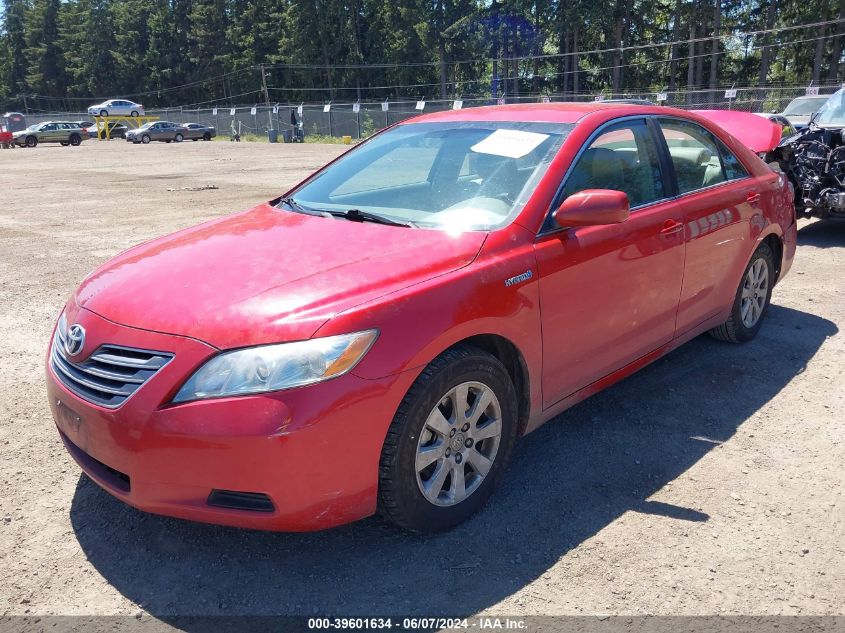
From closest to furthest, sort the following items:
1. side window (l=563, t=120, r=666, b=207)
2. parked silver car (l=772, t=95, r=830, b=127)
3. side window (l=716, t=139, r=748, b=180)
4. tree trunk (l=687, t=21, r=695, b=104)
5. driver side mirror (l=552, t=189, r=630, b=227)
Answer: driver side mirror (l=552, t=189, r=630, b=227) → side window (l=563, t=120, r=666, b=207) → side window (l=716, t=139, r=748, b=180) → parked silver car (l=772, t=95, r=830, b=127) → tree trunk (l=687, t=21, r=695, b=104)

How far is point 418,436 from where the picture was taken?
8.73ft

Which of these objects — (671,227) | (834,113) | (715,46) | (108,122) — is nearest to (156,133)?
(108,122)

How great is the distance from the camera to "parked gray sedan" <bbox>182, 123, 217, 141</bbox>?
1955 inches

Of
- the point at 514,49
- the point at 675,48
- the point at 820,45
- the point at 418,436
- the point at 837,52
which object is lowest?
the point at 418,436

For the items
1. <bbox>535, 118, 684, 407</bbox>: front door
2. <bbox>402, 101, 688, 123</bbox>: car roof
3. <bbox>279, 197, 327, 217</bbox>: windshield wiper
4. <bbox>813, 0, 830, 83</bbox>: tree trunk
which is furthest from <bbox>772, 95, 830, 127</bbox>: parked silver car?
<bbox>813, 0, 830, 83</bbox>: tree trunk

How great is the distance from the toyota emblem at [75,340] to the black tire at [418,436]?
4.28ft

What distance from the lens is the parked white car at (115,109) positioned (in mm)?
58062

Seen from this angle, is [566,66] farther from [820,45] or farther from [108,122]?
[108,122]

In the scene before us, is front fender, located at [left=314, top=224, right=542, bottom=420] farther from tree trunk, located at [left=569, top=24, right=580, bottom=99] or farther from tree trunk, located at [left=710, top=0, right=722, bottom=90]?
tree trunk, located at [left=569, top=24, right=580, bottom=99]

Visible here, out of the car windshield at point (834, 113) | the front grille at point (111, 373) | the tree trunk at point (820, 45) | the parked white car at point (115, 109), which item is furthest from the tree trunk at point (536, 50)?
the front grille at point (111, 373)

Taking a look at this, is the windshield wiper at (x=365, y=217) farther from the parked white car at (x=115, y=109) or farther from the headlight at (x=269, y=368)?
the parked white car at (x=115, y=109)

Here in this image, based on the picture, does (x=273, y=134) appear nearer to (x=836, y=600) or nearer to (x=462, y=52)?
(x=462, y=52)

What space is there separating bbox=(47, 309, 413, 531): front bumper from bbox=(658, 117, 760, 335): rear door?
236 centimetres

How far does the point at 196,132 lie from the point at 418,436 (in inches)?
2059
